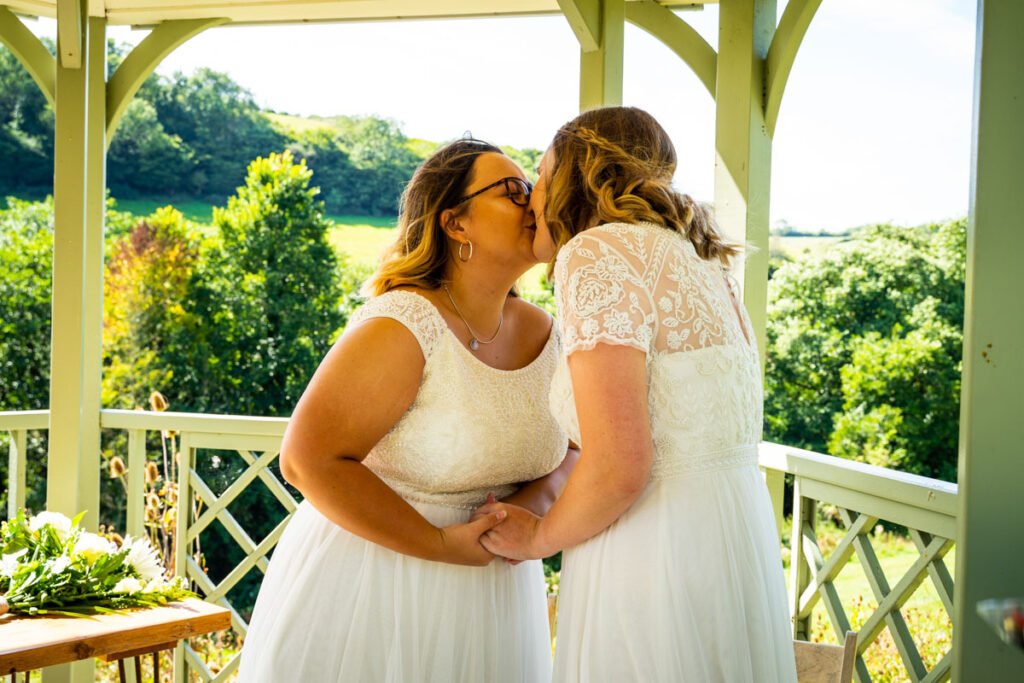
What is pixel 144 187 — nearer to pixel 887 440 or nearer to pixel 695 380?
pixel 887 440

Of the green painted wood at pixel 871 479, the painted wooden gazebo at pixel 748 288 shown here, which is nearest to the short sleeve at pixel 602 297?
the painted wooden gazebo at pixel 748 288

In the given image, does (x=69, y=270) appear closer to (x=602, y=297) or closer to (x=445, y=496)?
(x=445, y=496)

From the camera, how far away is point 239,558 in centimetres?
1293

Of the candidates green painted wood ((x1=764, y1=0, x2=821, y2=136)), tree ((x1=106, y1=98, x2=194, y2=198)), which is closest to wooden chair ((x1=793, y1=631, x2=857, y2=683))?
green painted wood ((x1=764, y1=0, x2=821, y2=136))

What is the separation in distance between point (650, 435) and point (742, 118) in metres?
2.09

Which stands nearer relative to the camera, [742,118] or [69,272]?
[742,118]

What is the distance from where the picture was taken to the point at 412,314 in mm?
1936

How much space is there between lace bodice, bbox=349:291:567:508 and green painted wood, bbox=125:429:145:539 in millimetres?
2416

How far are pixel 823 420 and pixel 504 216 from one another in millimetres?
12859

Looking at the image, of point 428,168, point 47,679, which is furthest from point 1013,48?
point 47,679

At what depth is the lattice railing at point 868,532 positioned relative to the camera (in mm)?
2666

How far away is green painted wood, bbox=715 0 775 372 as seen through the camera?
337cm

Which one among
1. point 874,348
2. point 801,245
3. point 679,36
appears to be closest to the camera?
point 679,36

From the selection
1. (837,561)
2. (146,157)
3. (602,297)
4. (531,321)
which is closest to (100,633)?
(531,321)
